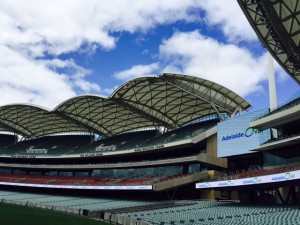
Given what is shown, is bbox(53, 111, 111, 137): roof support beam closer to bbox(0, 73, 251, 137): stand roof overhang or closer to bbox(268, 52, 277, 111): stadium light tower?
bbox(0, 73, 251, 137): stand roof overhang

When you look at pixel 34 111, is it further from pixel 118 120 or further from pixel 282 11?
pixel 282 11

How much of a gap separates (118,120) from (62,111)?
448 inches

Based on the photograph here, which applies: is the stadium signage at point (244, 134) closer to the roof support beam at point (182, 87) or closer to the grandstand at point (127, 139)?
the grandstand at point (127, 139)

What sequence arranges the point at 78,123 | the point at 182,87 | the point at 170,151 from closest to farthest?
the point at 182,87, the point at 170,151, the point at 78,123

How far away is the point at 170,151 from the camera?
58656mm

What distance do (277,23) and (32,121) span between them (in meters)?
63.5

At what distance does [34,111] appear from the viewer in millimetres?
68938

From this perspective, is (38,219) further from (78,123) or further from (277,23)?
(78,123)

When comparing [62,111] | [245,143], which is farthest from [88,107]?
[245,143]

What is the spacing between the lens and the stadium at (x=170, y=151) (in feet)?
91.5

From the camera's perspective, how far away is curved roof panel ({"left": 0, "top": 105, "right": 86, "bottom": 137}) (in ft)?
225

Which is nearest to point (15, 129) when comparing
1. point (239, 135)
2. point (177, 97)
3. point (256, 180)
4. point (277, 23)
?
point (177, 97)

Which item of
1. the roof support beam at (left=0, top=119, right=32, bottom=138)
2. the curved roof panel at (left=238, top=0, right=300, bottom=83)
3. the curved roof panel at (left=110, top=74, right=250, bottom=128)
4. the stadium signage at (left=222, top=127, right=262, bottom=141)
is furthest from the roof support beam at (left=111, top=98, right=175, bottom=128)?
the roof support beam at (left=0, top=119, right=32, bottom=138)

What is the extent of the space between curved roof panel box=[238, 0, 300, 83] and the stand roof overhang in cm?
2041
